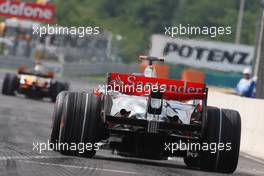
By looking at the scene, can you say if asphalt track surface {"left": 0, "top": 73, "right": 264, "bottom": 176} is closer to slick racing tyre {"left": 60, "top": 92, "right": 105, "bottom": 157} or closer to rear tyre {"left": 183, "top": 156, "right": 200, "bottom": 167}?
rear tyre {"left": 183, "top": 156, "right": 200, "bottom": 167}

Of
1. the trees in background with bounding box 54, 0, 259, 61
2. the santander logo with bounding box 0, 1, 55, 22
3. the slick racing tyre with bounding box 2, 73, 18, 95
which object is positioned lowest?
the slick racing tyre with bounding box 2, 73, 18, 95

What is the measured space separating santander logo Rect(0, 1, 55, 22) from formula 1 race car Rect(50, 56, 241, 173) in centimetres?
5593

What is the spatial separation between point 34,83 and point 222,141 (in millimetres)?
19624

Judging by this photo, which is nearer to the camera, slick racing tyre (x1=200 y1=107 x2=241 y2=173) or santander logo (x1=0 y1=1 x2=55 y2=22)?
slick racing tyre (x1=200 y1=107 x2=241 y2=173)

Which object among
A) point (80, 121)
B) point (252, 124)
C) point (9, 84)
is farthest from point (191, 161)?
point (9, 84)

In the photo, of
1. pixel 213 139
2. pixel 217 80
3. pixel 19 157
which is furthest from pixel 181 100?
pixel 217 80

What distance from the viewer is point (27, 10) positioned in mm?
70750

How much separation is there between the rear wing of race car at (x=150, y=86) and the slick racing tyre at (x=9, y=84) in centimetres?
1885

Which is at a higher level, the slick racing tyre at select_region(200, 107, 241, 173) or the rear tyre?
the slick racing tyre at select_region(200, 107, 241, 173)

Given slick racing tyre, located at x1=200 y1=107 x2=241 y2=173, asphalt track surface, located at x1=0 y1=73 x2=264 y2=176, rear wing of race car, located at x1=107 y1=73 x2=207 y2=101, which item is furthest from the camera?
rear wing of race car, located at x1=107 y1=73 x2=207 y2=101

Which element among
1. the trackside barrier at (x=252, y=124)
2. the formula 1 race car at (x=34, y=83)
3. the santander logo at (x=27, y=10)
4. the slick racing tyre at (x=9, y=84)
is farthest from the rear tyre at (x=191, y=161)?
the santander logo at (x=27, y=10)

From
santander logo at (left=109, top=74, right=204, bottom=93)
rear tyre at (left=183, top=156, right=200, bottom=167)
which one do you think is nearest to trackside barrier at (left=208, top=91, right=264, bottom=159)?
rear tyre at (left=183, top=156, right=200, bottom=167)

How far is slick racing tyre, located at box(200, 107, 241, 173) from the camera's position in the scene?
14.6 m

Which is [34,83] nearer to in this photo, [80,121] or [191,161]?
[191,161]
